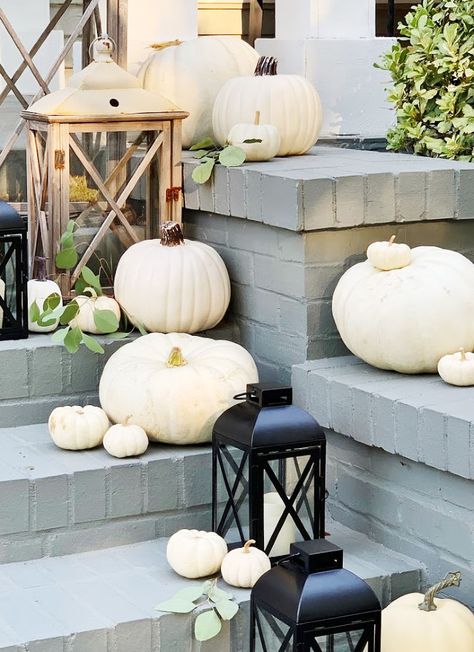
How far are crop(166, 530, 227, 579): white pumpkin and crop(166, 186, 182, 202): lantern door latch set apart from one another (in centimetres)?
129

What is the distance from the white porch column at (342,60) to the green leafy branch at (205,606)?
2490 mm

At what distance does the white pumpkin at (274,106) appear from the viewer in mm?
3854

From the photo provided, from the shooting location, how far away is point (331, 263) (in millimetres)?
3420

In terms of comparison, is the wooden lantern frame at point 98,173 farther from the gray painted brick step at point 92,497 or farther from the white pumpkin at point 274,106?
the gray painted brick step at point 92,497

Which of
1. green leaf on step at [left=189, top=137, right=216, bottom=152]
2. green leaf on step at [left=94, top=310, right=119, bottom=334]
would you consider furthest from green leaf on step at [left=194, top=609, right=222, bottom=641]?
green leaf on step at [left=189, top=137, right=216, bottom=152]

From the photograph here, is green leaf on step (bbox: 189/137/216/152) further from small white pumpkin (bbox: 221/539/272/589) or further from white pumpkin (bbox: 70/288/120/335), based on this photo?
small white pumpkin (bbox: 221/539/272/589)

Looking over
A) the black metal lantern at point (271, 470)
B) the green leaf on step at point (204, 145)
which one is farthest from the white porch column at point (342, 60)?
the black metal lantern at point (271, 470)

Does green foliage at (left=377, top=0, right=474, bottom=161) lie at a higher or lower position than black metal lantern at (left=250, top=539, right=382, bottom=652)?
higher

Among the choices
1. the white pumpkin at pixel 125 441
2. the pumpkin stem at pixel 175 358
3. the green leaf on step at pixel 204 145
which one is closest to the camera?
the white pumpkin at pixel 125 441

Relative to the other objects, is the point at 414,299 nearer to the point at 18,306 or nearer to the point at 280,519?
the point at 280,519

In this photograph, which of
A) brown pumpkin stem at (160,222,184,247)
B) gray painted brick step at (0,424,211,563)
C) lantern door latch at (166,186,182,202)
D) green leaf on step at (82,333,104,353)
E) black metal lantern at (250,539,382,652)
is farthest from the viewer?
lantern door latch at (166,186,182,202)

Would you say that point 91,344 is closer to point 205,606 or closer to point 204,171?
point 204,171

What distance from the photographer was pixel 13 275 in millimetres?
3557

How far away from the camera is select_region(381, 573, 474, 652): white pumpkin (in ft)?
8.80
